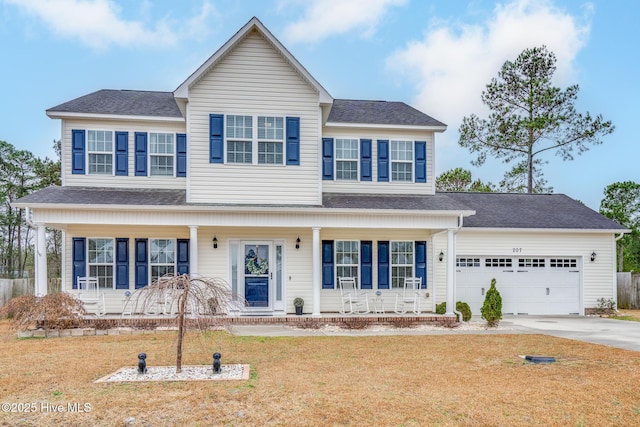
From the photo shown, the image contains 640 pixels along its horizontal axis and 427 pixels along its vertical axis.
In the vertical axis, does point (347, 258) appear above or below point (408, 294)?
above

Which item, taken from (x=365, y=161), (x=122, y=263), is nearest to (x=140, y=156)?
(x=122, y=263)

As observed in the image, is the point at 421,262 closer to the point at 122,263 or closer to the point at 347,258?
the point at 347,258

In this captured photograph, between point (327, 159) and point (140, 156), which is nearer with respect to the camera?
point (140, 156)

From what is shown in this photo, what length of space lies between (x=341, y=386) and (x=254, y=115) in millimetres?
9658

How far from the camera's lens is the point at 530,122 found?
95.8ft

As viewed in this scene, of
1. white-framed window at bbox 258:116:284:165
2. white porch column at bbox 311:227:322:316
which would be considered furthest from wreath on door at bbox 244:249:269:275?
white-framed window at bbox 258:116:284:165

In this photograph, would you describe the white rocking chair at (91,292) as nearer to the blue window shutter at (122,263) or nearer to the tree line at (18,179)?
the blue window shutter at (122,263)

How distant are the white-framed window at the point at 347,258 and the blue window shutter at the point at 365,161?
2.10m

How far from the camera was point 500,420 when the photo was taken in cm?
618

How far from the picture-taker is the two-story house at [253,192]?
585 inches

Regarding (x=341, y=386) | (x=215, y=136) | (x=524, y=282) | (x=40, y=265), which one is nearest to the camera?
(x=341, y=386)

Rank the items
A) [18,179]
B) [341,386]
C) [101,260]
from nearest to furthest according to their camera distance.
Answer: [341,386]
[101,260]
[18,179]

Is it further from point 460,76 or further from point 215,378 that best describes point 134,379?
point 460,76

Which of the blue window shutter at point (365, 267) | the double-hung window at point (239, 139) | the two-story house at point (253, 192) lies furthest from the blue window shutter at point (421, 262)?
the double-hung window at point (239, 139)
